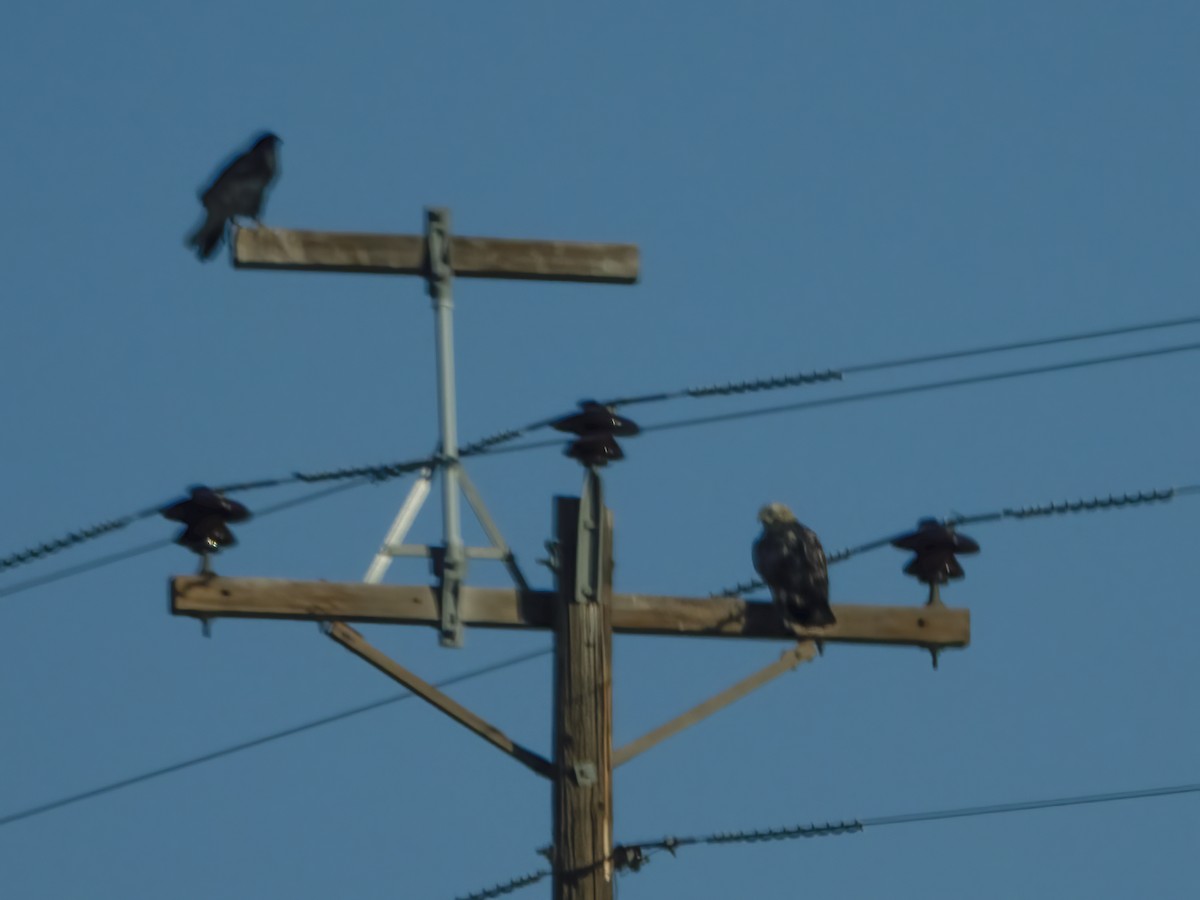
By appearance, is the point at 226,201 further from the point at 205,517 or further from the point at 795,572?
the point at 795,572

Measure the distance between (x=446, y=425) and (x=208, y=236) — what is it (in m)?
2.68

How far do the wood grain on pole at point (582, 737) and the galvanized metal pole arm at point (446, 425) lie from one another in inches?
15.5

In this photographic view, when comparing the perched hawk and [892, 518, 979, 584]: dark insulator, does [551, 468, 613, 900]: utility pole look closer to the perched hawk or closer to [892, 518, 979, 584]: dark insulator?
the perched hawk

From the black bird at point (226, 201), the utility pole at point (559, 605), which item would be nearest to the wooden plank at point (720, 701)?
the utility pole at point (559, 605)

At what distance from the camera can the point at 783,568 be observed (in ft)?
35.6

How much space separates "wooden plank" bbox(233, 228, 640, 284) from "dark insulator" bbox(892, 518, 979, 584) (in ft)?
6.12

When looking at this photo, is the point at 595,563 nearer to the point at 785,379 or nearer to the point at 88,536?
the point at 785,379

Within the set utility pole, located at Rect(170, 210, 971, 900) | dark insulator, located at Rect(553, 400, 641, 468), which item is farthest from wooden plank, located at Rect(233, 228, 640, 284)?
dark insulator, located at Rect(553, 400, 641, 468)

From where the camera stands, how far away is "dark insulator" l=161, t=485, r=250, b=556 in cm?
1044

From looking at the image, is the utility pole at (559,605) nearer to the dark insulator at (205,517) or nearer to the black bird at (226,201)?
the dark insulator at (205,517)

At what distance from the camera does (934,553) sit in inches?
434

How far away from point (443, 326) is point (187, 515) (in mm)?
1242

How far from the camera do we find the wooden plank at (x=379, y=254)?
1073 centimetres

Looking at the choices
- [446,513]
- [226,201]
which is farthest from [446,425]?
[226,201]
